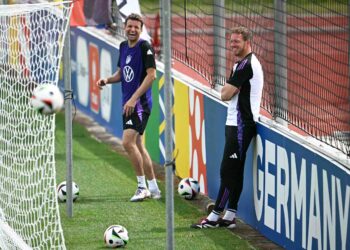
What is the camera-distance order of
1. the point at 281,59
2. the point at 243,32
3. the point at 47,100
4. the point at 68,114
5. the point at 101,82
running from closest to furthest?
the point at 47,100 < the point at 243,32 < the point at 281,59 < the point at 68,114 < the point at 101,82

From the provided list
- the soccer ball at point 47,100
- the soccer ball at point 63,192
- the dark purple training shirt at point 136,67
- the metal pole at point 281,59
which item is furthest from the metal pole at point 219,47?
the soccer ball at point 47,100

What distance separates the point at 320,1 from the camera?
9.16 m

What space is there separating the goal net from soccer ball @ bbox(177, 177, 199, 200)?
1.72m

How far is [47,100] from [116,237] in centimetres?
213

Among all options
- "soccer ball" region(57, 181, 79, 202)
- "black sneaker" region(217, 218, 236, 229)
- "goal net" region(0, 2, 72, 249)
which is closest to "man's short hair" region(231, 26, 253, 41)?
"goal net" region(0, 2, 72, 249)

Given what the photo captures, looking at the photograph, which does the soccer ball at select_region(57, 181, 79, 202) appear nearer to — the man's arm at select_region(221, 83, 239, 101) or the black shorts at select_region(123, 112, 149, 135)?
the black shorts at select_region(123, 112, 149, 135)

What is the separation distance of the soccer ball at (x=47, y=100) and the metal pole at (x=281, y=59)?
9.07 ft

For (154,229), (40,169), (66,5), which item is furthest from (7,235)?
(66,5)

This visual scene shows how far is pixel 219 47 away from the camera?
→ 11.8 meters

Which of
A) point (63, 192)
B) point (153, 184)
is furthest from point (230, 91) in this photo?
point (63, 192)

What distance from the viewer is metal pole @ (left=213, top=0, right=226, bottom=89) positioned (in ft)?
38.1

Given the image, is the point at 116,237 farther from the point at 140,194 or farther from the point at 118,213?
the point at 140,194

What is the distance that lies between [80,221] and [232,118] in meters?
1.93

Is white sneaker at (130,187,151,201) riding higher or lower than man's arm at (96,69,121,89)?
lower
